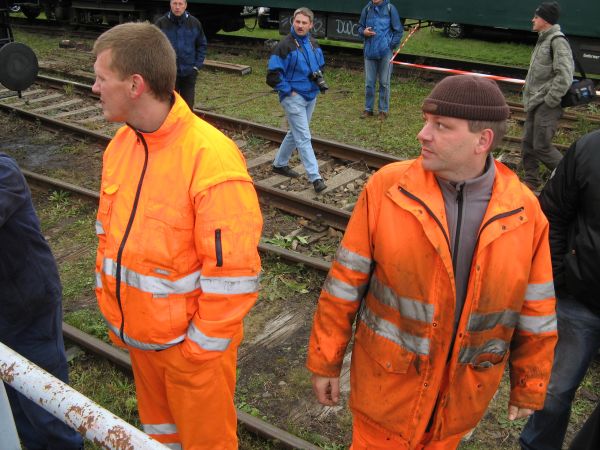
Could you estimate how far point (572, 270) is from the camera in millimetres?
2791

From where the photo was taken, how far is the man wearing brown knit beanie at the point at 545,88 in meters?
6.41

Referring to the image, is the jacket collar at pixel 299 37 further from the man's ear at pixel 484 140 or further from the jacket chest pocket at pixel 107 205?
the man's ear at pixel 484 140

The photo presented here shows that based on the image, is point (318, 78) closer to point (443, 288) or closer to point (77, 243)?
point (77, 243)

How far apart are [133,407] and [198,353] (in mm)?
1668

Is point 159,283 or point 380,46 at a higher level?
point 380,46

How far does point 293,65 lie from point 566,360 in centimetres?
475

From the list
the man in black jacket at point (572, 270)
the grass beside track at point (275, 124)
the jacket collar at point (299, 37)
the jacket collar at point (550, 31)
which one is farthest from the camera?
the jacket collar at point (299, 37)

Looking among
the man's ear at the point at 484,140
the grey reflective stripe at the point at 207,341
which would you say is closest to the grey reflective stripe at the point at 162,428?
the grey reflective stripe at the point at 207,341

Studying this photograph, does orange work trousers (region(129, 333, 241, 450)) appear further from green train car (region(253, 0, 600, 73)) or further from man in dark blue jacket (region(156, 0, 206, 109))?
green train car (region(253, 0, 600, 73))

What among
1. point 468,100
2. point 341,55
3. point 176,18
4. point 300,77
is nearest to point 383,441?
point 468,100

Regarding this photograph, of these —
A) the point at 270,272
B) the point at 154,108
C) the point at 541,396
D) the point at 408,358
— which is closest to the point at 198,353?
the point at 408,358

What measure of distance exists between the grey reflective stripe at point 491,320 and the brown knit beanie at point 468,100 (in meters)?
0.71

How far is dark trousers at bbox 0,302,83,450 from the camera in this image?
9.18 ft

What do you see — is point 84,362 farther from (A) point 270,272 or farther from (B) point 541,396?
(B) point 541,396
